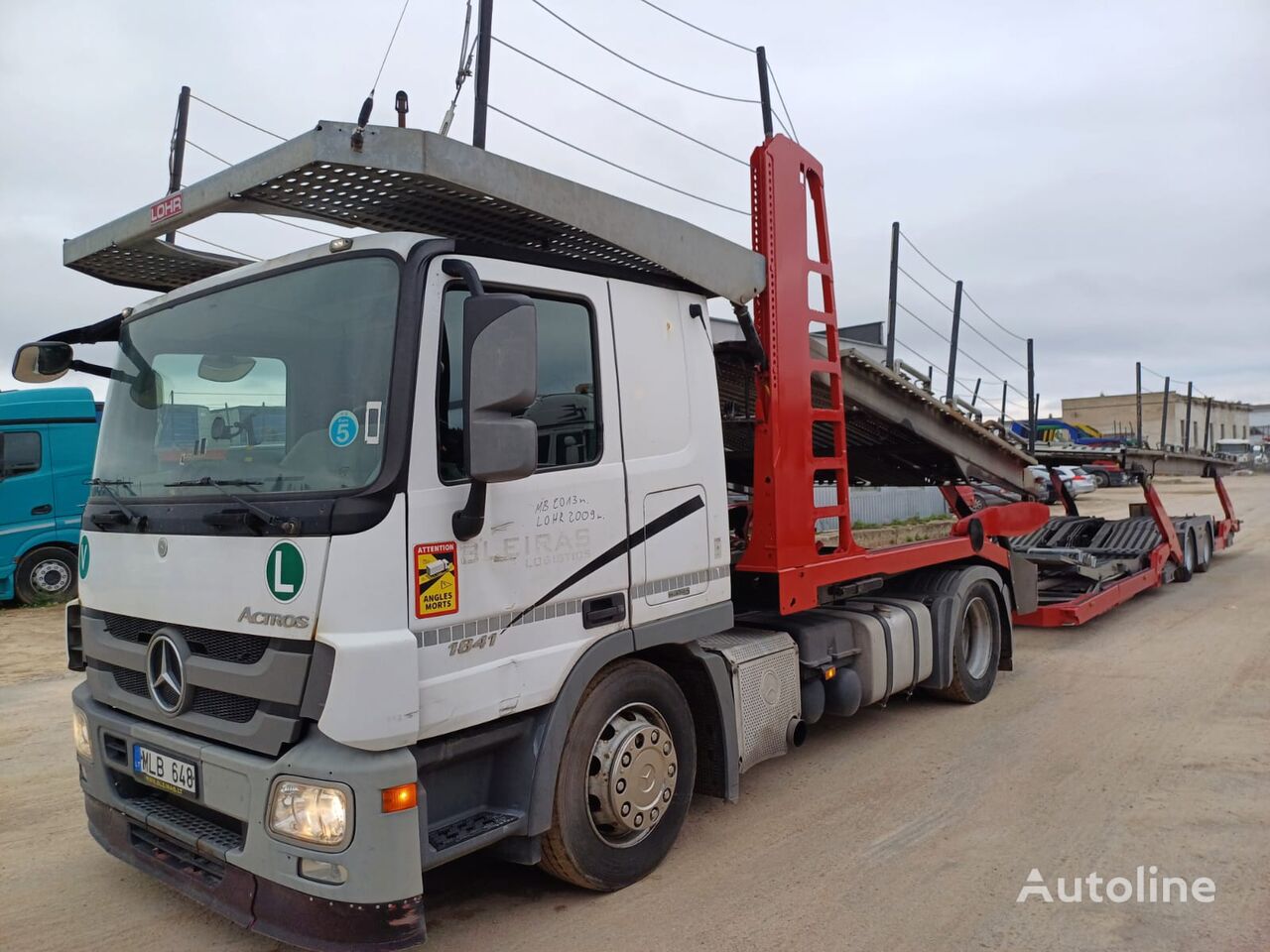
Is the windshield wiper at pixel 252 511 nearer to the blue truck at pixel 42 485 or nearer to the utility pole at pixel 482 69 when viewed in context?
the utility pole at pixel 482 69

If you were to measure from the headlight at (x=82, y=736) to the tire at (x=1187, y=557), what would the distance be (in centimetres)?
1250

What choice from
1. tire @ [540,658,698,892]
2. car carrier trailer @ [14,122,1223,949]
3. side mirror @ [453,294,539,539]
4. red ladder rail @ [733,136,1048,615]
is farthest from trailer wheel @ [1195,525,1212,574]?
side mirror @ [453,294,539,539]

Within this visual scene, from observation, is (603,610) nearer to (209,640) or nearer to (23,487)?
(209,640)

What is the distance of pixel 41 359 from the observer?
4.09m

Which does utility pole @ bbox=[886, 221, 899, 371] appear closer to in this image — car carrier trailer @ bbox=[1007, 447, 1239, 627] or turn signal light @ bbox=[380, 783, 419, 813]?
car carrier trailer @ bbox=[1007, 447, 1239, 627]

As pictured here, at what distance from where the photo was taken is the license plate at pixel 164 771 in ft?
10.3

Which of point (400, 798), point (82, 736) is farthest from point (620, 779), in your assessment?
point (82, 736)

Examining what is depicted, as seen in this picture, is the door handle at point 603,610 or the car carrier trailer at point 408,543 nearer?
the car carrier trailer at point 408,543

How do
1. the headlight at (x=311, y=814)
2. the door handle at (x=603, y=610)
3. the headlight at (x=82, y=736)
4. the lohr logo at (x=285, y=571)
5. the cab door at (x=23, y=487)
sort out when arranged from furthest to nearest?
the cab door at (x=23, y=487), the headlight at (x=82, y=736), the door handle at (x=603, y=610), the lohr logo at (x=285, y=571), the headlight at (x=311, y=814)

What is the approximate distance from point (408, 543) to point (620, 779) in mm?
1416

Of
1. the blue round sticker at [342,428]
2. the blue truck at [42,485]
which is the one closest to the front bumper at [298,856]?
the blue round sticker at [342,428]

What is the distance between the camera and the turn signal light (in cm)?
279

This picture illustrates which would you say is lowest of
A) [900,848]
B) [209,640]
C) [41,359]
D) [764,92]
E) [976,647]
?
[900,848]

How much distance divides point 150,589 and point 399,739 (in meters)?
1.24
